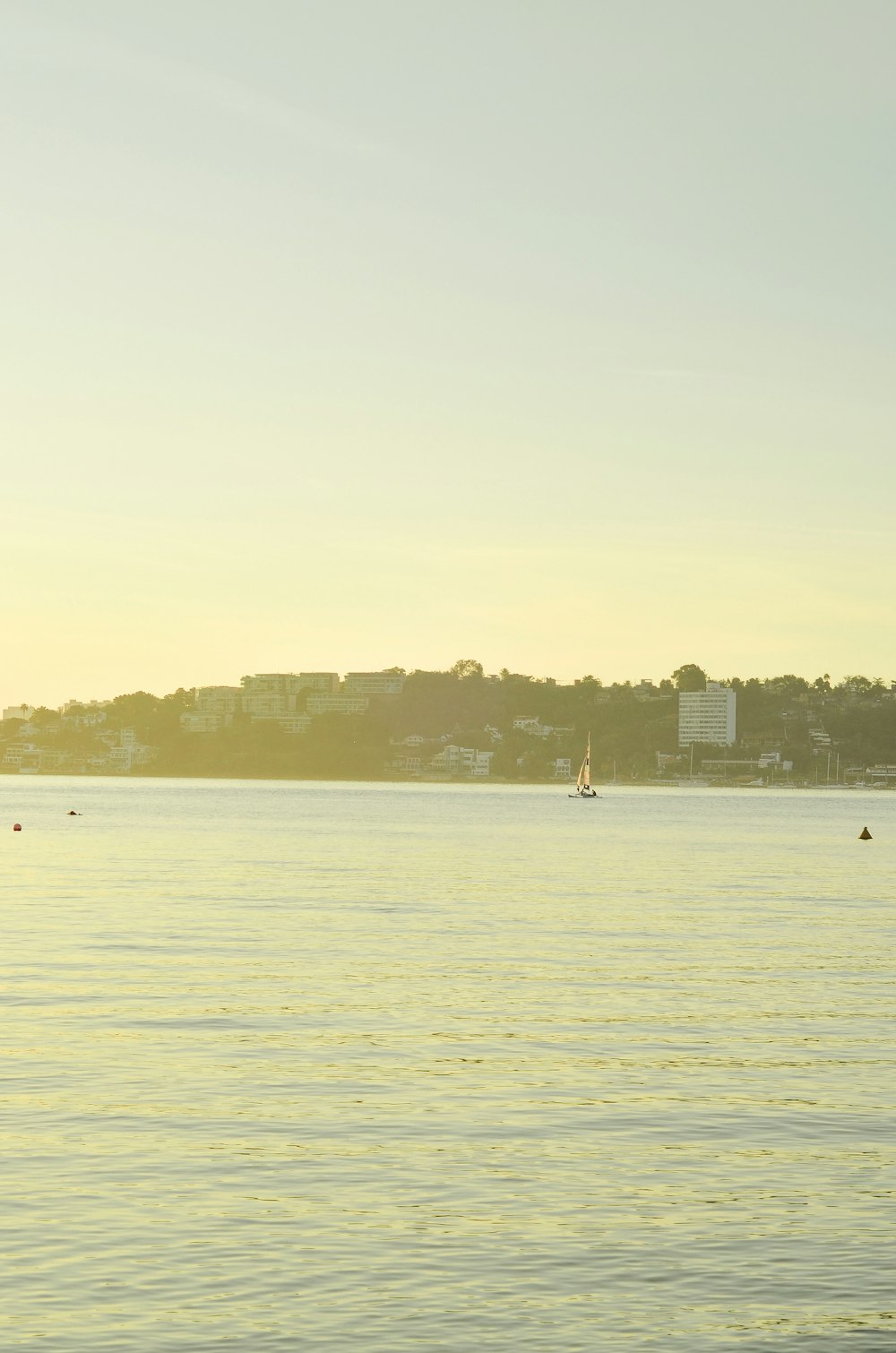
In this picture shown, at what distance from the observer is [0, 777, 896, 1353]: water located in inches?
743

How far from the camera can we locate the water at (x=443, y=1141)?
18875 mm

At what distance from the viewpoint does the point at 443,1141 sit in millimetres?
27219

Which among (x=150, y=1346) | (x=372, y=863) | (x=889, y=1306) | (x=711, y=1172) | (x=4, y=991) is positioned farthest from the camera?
(x=372, y=863)

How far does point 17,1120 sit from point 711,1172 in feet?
37.3

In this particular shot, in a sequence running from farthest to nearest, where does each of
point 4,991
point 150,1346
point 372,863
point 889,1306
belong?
point 372,863
point 4,991
point 889,1306
point 150,1346

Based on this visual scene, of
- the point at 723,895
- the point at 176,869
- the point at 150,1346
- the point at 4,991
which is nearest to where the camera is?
the point at 150,1346

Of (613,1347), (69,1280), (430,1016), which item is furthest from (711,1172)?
(430,1016)

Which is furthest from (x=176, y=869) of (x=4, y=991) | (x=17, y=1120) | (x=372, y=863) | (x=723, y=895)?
(x=17, y=1120)

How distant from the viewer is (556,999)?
45.2 metres

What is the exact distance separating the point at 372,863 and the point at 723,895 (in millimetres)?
31965

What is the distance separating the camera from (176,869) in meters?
106

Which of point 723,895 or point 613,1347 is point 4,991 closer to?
point 613,1347

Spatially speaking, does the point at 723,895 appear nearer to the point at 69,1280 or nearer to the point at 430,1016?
the point at 430,1016

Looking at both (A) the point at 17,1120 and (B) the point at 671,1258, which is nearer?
(B) the point at 671,1258
